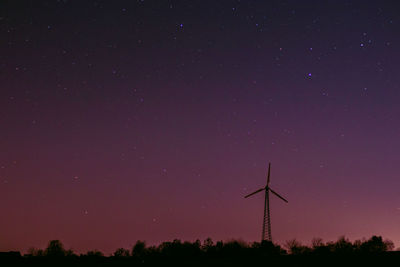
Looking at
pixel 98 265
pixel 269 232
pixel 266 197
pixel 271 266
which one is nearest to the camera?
pixel 271 266

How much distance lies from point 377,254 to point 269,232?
27.5 meters

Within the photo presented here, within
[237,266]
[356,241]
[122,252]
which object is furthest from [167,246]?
[237,266]

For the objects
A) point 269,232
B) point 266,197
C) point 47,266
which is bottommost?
point 47,266

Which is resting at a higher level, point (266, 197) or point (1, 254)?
point (266, 197)

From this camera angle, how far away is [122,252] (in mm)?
180250

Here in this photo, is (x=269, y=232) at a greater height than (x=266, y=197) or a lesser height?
lesser

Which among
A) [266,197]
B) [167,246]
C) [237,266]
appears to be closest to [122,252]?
[167,246]

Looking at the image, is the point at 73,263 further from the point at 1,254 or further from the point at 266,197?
the point at 266,197

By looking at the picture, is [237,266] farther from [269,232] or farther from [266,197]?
[266,197]

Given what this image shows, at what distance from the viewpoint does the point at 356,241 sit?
165 meters

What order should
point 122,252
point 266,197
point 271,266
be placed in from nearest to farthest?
point 271,266, point 266,197, point 122,252

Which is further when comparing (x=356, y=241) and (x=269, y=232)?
(x=356, y=241)

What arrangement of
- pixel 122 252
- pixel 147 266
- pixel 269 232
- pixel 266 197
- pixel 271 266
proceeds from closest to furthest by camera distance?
pixel 271 266
pixel 147 266
pixel 269 232
pixel 266 197
pixel 122 252

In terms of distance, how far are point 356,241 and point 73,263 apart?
127m
